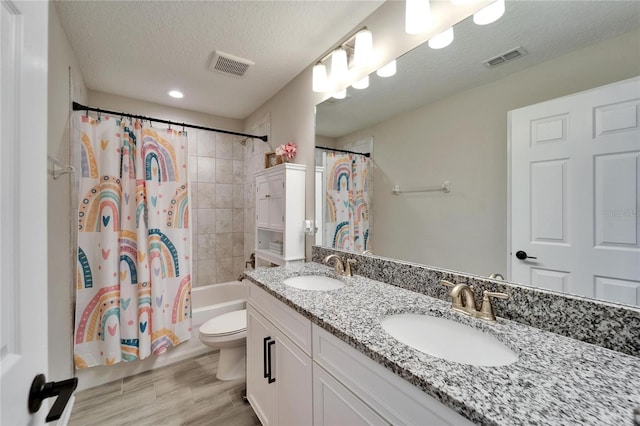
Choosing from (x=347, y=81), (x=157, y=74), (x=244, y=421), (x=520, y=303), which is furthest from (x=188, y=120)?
(x=520, y=303)

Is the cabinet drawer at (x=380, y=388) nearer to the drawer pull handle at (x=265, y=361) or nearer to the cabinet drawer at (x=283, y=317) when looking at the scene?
the cabinet drawer at (x=283, y=317)

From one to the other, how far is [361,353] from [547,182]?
850 mm

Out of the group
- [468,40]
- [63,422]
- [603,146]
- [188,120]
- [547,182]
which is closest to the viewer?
[603,146]

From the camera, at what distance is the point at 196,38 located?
1.72 metres

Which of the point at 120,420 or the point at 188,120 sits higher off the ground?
the point at 188,120

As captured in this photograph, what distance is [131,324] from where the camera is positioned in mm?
1998

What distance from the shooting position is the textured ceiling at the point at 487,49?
0.80 m

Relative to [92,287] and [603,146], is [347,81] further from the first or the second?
[92,287]

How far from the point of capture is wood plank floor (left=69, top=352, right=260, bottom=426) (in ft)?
5.20

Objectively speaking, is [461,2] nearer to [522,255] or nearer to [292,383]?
[522,255]

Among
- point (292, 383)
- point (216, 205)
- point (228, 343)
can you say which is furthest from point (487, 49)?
point (216, 205)

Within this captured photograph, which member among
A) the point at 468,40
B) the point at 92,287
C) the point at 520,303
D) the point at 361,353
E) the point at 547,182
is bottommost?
the point at 92,287

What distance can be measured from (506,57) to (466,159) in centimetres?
40

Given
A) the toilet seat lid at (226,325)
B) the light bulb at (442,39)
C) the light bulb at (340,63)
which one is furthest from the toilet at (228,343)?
the light bulb at (442,39)
